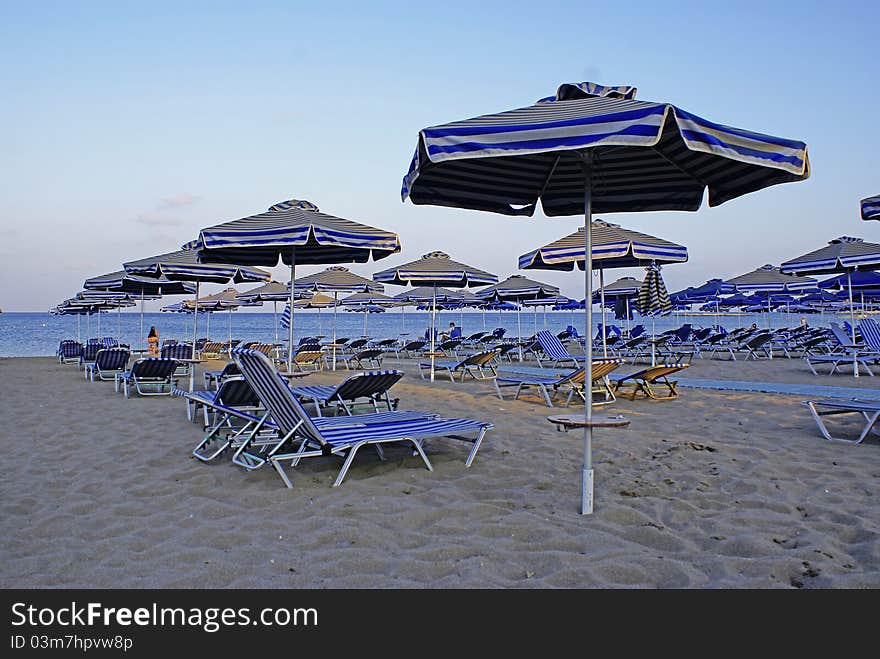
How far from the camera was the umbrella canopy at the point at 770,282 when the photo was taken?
15.6 meters

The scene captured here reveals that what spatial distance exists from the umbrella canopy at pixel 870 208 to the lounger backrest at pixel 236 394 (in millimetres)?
5700

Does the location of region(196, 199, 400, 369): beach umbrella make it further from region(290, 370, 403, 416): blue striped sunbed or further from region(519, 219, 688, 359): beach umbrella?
region(519, 219, 688, 359): beach umbrella

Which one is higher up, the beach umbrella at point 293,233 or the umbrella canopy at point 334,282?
the umbrella canopy at point 334,282

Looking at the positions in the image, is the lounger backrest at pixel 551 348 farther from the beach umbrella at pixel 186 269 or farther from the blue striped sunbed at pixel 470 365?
the beach umbrella at pixel 186 269

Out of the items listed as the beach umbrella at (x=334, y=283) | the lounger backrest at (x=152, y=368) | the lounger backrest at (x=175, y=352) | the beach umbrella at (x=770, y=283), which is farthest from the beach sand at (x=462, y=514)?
the beach umbrella at (x=770, y=283)

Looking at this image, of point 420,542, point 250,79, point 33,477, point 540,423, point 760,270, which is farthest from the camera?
point 760,270

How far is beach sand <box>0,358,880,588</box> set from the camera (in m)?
2.54

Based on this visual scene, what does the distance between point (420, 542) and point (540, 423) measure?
351 cm

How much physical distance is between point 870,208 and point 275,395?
17.4ft

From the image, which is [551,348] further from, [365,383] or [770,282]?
[770,282]

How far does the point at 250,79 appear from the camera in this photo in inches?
542
